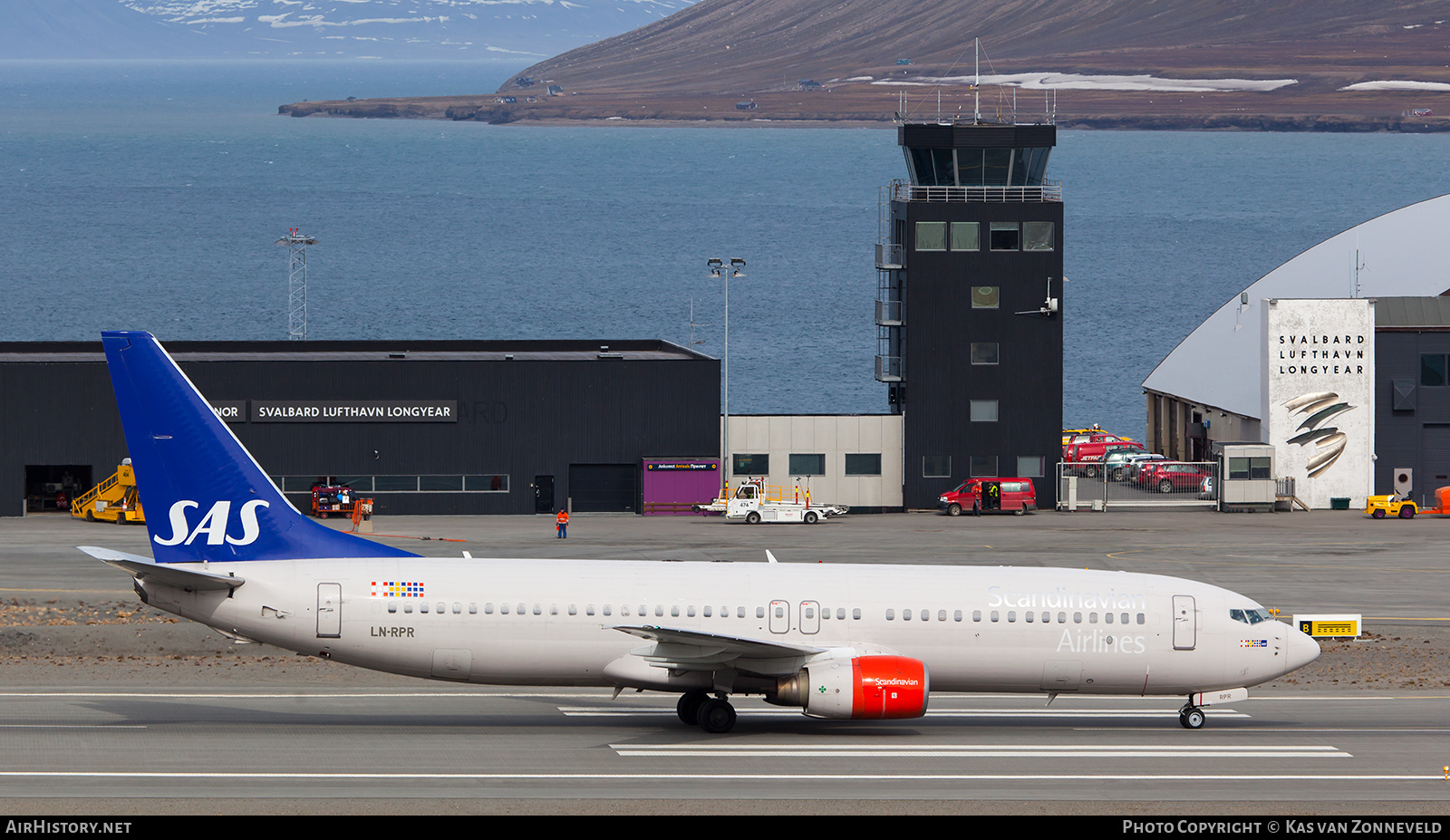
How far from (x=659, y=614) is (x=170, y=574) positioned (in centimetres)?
1016

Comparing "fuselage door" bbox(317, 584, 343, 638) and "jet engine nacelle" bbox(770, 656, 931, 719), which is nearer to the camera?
"jet engine nacelle" bbox(770, 656, 931, 719)

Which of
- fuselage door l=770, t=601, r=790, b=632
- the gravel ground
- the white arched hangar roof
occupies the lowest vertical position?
the gravel ground

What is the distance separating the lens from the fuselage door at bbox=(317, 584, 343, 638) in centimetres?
3381

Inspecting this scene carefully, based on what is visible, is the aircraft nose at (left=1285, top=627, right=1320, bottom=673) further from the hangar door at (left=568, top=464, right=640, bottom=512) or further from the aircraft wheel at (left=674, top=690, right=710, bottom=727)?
the hangar door at (left=568, top=464, right=640, bottom=512)

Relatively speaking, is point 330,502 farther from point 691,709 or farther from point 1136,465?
point 691,709

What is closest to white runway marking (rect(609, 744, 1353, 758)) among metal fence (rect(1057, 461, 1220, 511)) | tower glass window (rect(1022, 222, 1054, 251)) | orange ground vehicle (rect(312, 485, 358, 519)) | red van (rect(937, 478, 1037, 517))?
orange ground vehicle (rect(312, 485, 358, 519))

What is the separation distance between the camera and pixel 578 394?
82688 millimetres

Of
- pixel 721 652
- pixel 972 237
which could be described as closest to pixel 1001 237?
pixel 972 237

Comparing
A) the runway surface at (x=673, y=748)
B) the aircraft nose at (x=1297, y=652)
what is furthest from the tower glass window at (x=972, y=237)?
the aircraft nose at (x=1297, y=652)

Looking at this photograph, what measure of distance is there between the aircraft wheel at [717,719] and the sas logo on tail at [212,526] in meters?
10.5

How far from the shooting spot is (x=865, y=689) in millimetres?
33219

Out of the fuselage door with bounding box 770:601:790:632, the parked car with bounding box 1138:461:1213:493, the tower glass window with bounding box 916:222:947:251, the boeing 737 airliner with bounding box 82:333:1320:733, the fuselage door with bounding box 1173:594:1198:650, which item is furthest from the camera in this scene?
the parked car with bounding box 1138:461:1213:493

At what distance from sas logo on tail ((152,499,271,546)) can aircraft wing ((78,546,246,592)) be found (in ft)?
3.54

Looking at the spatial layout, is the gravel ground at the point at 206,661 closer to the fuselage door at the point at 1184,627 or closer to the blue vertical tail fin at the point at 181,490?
the blue vertical tail fin at the point at 181,490
